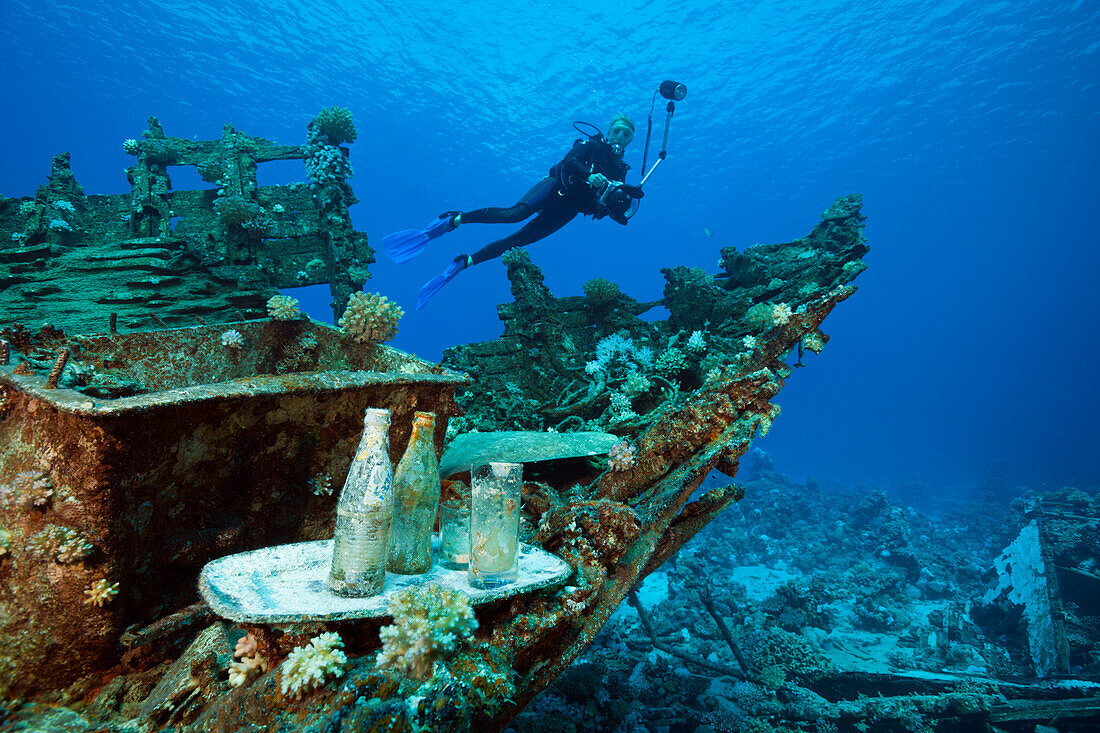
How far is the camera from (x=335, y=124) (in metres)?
9.75

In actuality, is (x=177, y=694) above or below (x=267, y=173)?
below

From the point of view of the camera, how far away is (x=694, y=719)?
578cm

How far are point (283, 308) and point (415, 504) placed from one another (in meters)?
3.60

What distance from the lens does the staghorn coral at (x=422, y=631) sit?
Answer: 72.1 inches

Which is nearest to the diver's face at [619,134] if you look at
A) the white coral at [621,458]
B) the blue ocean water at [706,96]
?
the white coral at [621,458]

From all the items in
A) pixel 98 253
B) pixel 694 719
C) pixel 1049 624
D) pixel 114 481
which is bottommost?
pixel 694 719

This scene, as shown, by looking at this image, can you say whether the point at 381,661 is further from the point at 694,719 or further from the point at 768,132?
the point at 768,132

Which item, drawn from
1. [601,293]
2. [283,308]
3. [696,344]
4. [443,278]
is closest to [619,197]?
[601,293]

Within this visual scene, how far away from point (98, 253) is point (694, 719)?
11419 millimetres

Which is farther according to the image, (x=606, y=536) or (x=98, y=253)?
(x=98, y=253)

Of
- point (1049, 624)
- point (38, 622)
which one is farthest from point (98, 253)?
point (1049, 624)

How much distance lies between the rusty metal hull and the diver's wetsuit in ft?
26.9

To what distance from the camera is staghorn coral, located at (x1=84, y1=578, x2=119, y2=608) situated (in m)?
2.24

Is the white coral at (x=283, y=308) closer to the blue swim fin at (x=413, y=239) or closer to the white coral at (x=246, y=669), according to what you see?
the white coral at (x=246, y=669)
